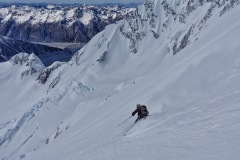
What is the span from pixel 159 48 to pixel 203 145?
395 feet

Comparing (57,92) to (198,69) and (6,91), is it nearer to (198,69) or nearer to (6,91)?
(6,91)

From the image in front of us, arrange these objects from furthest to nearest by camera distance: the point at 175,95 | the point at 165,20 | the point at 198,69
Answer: the point at 165,20, the point at 198,69, the point at 175,95

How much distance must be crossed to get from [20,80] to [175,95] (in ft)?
569

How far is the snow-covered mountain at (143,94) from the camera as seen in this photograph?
1560 centimetres

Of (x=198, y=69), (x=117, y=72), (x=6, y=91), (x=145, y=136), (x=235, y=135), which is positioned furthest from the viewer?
(x=6, y=91)

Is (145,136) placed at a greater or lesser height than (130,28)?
lesser

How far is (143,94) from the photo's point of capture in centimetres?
4406

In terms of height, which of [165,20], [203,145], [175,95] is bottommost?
[203,145]

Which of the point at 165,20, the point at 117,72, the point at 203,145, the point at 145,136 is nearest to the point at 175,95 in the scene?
the point at 145,136

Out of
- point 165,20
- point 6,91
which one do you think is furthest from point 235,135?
point 6,91

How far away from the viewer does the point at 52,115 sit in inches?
4230

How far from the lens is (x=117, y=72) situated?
452 feet

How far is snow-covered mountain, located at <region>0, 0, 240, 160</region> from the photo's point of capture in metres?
15.6

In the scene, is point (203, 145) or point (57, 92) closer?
point (203, 145)
